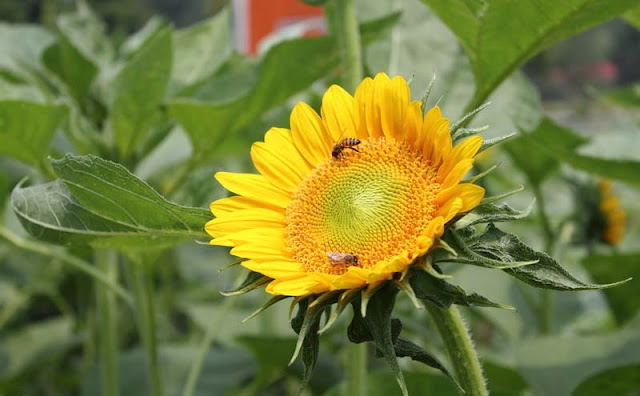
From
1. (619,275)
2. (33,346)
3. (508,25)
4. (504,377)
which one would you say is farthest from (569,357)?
(33,346)

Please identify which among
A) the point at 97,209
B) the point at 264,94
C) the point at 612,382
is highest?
the point at 264,94

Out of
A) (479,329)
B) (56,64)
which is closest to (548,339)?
(56,64)

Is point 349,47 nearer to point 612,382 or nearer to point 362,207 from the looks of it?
point 362,207

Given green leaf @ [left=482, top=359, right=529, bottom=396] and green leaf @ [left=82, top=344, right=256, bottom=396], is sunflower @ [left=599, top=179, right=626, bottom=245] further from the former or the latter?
green leaf @ [left=82, top=344, right=256, bottom=396]

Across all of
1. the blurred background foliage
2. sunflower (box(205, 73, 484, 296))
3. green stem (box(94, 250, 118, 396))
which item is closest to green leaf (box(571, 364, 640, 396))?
the blurred background foliage

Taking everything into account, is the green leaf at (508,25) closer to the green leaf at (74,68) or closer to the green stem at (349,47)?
the green stem at (349,47)

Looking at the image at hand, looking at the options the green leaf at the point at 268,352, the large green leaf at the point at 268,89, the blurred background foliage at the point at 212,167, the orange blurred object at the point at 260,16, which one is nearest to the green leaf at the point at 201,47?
the blurred background foliage at the point at 212,167
